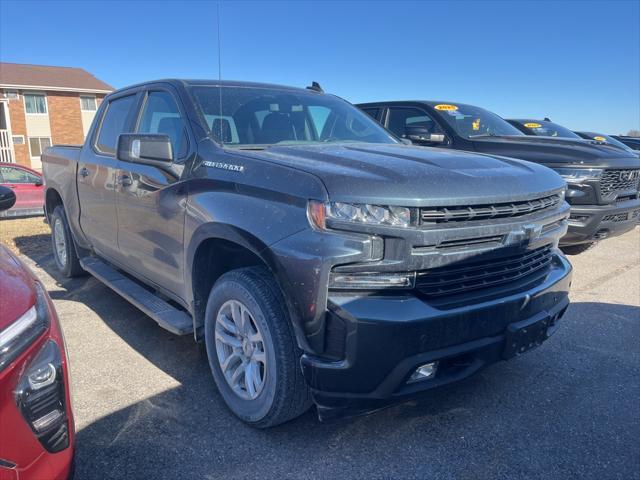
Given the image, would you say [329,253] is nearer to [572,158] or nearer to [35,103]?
[572,158]

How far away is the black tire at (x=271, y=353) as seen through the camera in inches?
91.0

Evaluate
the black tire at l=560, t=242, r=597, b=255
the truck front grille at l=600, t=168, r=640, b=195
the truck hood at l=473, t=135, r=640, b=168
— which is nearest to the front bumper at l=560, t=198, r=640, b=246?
the truck front grille at l=600, t=168, r=640, b=195

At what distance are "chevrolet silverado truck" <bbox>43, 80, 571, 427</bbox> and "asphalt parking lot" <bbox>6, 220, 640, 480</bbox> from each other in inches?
9.6

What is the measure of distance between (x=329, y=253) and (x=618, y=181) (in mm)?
5027

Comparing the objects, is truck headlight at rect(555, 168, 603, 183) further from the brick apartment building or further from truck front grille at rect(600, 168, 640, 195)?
the brick apartment building

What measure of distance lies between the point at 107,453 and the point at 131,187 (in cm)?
183

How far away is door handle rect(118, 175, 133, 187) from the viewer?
3567mm

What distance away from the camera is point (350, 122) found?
388 centimetres

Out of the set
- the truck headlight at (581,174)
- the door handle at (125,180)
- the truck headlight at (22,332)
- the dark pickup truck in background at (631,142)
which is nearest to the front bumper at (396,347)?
the truck headlight at (22,332)

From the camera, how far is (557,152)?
5727 millimetres

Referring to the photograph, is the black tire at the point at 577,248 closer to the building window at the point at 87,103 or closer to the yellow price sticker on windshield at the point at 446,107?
the yellow price sticker on windshield at the point at 446,107

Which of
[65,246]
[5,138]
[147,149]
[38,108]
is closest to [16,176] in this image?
[65,246]

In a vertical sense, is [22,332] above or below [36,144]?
above

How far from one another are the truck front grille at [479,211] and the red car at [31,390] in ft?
5.02
